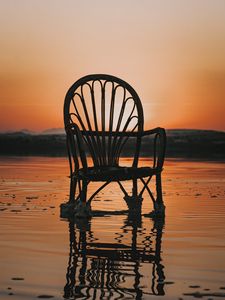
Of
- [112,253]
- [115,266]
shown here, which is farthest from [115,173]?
[115,266]

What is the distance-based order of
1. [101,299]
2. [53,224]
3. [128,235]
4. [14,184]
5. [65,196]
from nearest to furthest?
[101,299] < [128,235] < [53,224] < [65,196] < [14,184]

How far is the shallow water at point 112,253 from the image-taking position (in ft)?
11.2

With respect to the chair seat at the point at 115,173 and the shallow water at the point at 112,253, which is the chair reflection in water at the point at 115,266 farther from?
the chair seat at the point at 115,173

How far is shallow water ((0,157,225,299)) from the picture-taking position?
134 inches

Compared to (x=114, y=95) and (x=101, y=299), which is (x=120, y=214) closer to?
(x=114, y=95)

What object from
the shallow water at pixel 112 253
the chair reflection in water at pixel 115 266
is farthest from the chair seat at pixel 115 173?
the chair reflection in water at pixel 115 266

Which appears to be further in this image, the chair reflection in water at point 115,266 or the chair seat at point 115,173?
the chair seat at point 115,173

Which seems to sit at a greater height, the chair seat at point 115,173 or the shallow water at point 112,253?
the chair seat at point 115,173

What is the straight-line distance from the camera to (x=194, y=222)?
5.99 metres

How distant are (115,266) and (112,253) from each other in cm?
44

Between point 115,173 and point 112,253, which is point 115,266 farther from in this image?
point 115,173

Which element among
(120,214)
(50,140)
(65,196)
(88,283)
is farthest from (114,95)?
(50,140)

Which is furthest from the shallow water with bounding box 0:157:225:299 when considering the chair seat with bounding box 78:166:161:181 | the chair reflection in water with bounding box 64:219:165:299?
the chair seat with bounding box 78:166:161:181

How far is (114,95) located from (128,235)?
1.88 meters
